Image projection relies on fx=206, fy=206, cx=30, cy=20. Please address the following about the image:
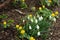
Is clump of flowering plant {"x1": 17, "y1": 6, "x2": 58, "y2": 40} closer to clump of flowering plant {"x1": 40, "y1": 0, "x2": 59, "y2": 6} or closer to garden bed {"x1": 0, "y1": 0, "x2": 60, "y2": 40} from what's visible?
garden bed {"x1": 0, "y1": 0, "x2": 60, "y2": 40}

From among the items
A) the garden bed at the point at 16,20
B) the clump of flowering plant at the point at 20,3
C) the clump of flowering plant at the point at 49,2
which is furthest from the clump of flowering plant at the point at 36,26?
the clump of flowering plant at the point at 49,2

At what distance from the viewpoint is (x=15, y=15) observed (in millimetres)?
4734

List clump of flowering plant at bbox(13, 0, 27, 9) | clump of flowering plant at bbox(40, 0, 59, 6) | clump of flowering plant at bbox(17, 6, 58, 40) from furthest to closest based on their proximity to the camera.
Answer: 1. clump of flowering plant at bbox(40, 0, 59, 6)
2. clump of flowering plant at bbox(13, 0, 27, 9)
3. clump of flowering plant at bbox(17, 6, 58, 40)

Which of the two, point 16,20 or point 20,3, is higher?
point 20,3

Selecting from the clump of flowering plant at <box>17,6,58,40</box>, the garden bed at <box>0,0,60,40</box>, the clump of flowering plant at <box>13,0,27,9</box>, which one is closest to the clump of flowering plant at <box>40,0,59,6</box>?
the garden bed at <box>0,0,60,40</box>

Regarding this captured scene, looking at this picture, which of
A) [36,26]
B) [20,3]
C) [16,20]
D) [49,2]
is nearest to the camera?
[36,26]

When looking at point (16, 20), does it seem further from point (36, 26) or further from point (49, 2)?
point (49, 2)

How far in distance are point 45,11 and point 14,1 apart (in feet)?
2.60

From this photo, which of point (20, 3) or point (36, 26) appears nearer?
point (36, 26)

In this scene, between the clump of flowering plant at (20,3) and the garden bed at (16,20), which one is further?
the clump of flowering plant at (20,3)

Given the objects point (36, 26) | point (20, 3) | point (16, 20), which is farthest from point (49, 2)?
point (36, 26)

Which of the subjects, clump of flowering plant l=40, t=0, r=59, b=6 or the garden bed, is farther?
clump of flowering plant l=40, t=0, r=59, b=6

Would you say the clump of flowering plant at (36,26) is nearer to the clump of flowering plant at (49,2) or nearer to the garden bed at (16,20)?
the garden bed at (16,20)

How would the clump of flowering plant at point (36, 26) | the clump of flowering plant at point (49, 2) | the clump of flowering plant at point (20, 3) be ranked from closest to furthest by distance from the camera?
the clump of flowering plant at point (36, 26) < the clump of flowering plant at point (20, 3) < the clump of flowering plant at point (49, 2)
